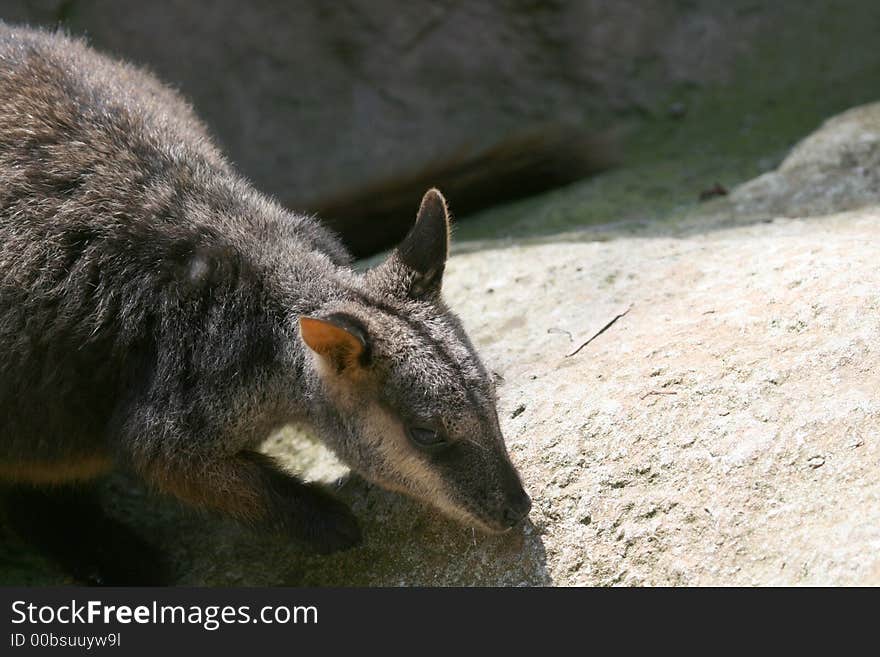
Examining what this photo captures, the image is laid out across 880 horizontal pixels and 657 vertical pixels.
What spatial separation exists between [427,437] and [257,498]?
1.01 meters

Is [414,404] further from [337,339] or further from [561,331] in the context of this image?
[561,331]

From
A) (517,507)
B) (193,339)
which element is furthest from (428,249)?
(517,507)

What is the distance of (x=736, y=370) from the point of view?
4.98 m

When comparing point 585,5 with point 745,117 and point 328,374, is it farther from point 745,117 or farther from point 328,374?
point 328,374

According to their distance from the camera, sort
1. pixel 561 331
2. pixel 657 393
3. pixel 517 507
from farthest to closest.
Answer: pixel 561 331, pixel 657 393, pixel 517 507

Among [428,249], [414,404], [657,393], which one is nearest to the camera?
[414,404]

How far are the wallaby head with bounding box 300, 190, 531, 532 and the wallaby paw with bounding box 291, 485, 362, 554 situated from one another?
0.98ft

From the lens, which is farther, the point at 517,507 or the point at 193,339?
the point at 193,339

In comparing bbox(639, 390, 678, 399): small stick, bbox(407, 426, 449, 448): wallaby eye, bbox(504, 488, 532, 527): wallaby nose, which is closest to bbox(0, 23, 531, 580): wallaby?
bbox(407, 426, 449, 448): wallaby eye

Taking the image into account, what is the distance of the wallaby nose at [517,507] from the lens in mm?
4651

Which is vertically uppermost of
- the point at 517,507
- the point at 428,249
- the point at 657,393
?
the point at 428,249

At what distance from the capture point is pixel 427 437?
15.6 feet

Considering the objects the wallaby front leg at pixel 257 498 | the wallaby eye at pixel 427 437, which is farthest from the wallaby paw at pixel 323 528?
the wallaby eye at pixel 427 437

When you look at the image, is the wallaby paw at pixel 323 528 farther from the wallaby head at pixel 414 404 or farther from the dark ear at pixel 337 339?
the dark ear at pixel 337 339
